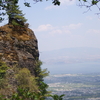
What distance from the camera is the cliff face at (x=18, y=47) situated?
71.6 ft

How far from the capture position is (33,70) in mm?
23828

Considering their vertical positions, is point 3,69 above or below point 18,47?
below

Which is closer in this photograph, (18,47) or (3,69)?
(3,69)

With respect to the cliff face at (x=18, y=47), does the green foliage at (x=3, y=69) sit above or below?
below

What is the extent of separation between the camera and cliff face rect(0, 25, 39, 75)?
21812mm

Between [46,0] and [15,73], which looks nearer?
[46,0]

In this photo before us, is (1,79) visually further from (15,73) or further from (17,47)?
(17,47)

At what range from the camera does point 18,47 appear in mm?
24125

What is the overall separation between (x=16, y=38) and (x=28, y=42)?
186 cm

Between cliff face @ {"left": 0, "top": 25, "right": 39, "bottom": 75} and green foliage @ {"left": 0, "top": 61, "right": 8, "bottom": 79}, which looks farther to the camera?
cliff face @ {"left": 0, "top": 25, "right": 39, "bottom": 75}

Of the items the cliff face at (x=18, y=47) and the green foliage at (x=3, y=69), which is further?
the cliff face at (x=18, y=47)

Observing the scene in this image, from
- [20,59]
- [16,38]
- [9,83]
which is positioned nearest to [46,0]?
[9,83]

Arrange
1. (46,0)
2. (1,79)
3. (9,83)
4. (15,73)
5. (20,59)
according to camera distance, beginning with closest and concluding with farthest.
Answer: (46,0) < (1,79) < (9,83) < (15,73) < (20,59)

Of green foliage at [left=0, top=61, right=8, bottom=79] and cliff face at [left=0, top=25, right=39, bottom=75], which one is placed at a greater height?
cliff face at [left=0, top=25, right=39, bottom=75]
